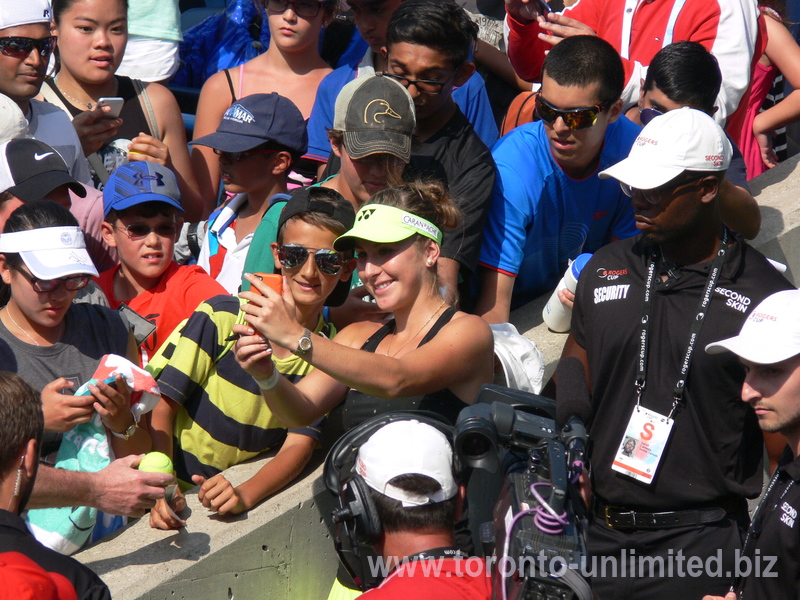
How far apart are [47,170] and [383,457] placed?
2149 millimetres

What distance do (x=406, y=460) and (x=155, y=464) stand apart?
1035mm

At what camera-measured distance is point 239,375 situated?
12.0 ft

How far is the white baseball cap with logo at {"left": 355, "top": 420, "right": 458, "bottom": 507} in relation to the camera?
8.48 ft

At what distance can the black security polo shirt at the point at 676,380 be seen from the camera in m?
3.19

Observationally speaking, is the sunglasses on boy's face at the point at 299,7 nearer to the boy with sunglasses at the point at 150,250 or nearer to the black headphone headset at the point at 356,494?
the boy with sunglasses at the point at 150,250

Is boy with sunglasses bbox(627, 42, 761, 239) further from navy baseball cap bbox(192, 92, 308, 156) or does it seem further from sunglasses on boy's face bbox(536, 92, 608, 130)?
navy baseball cap bbox(192, 92, 308, 156)

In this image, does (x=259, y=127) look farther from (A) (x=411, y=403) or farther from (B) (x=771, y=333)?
(B) (x=771, y=333)

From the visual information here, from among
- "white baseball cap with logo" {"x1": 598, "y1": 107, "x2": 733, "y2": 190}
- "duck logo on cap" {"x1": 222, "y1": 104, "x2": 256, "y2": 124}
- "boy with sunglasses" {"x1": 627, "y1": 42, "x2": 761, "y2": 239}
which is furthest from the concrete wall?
"boy with sunglasses" {"x1": 627, "y1": 42, "x2": 761, "y2": 239}

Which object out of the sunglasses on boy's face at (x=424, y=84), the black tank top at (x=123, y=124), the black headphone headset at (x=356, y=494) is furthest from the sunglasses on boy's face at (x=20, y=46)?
the black headphone headset at (x=356, y=494)

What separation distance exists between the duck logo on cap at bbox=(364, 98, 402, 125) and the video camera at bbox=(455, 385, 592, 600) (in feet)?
4.64

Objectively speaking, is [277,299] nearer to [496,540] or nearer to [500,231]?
[496,540]

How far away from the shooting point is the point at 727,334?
3188 mm

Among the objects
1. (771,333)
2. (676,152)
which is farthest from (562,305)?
(771,333)

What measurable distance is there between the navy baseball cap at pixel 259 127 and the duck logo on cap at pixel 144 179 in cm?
33
